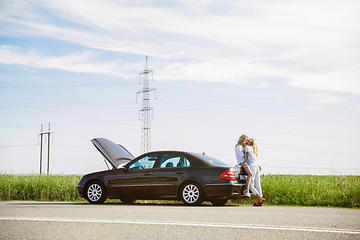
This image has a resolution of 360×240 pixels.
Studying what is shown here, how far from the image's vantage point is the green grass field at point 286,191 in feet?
41.6

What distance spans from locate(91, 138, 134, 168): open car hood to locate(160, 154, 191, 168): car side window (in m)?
1.61

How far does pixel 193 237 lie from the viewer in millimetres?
5719

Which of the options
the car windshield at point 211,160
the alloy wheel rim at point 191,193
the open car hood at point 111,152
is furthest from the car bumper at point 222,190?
the open car hood at point 111,152

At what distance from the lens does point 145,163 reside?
1238cm

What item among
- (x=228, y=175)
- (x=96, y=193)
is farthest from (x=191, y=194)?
(x=96, y=193)

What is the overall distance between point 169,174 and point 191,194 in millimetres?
854

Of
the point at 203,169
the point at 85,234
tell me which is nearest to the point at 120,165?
the point at 203,169

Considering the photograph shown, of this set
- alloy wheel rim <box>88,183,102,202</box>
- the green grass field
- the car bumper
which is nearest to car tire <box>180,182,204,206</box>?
the car bumper

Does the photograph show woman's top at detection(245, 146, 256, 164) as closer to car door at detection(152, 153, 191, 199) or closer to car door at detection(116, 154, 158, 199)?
car door at detection(152, 153, 191, 199)

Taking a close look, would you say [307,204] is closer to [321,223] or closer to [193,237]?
[321,223]

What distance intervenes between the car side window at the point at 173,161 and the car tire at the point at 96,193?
2.00m

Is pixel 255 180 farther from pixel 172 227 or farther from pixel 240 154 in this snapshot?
pixel 172 227

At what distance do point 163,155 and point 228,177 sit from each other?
6.86ft

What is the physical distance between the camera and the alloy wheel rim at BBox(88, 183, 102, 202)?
1254 cm
